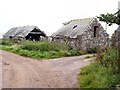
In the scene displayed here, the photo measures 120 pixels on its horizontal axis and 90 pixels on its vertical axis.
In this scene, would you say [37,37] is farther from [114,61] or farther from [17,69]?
→ [114,61]

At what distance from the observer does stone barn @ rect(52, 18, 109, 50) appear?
133ft

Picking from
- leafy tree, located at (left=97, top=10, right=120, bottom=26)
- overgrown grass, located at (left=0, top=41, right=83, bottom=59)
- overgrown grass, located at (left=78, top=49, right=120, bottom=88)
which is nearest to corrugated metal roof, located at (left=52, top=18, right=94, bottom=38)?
overgrown grass, located at (left=0, top=41, right=83, bottom=59)

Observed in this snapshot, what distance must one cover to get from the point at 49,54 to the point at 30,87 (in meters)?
16.6

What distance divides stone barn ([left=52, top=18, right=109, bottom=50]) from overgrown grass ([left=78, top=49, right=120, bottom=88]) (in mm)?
18595

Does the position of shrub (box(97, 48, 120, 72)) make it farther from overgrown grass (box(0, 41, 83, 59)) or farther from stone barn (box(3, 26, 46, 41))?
stone barn (box(3, 26, 46, 41))

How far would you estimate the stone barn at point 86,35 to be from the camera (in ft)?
133

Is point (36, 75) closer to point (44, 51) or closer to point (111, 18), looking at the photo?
point (111, 18)

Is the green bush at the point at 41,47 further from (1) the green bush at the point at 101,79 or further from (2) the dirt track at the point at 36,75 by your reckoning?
(1) the green bush at the point at 101,79

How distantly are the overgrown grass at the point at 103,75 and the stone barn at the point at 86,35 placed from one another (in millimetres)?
18595

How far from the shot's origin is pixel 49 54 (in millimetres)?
34938

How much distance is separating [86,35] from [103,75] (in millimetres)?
23179

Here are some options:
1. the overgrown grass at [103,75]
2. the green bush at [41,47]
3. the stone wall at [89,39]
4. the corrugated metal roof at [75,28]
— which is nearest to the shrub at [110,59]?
the overgrown grass at [103,75]

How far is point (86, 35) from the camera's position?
40750 mm

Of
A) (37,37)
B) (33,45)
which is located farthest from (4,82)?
(37,37)
